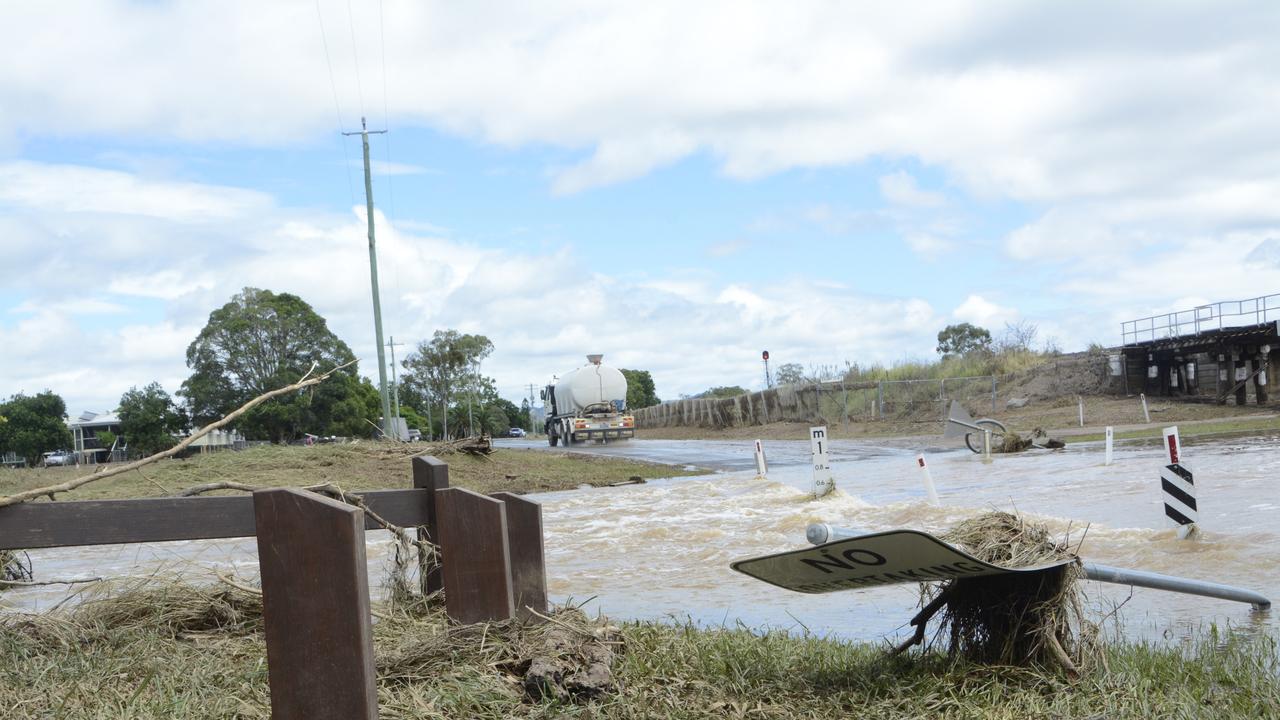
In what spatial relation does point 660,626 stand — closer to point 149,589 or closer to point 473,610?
point 473,610

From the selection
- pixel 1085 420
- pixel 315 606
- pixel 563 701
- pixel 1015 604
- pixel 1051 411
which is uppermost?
pixel 315 606

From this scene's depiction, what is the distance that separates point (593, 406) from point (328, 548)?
48.3 m

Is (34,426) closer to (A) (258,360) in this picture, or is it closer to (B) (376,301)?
(A) (258,360)

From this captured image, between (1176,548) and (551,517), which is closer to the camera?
(1176,548)

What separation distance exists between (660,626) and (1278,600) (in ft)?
15.5

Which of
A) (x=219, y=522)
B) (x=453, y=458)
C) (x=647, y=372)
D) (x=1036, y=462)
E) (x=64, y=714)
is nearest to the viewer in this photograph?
(x=64, y=714)

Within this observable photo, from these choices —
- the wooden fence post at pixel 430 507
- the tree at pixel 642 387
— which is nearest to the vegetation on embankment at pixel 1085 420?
the wooden fence post at pixel 430 507

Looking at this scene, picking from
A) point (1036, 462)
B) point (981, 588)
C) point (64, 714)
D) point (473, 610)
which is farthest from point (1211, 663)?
point (1036, 462)

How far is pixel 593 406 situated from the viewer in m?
51.1

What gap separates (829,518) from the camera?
594 inches

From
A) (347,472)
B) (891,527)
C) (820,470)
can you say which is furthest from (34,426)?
(891,527)

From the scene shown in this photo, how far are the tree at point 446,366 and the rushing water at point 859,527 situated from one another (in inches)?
2275

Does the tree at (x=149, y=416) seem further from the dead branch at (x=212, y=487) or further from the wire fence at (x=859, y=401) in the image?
the dead branch at (x=212, y=487)

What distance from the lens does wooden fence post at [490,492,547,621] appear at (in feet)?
15.9
